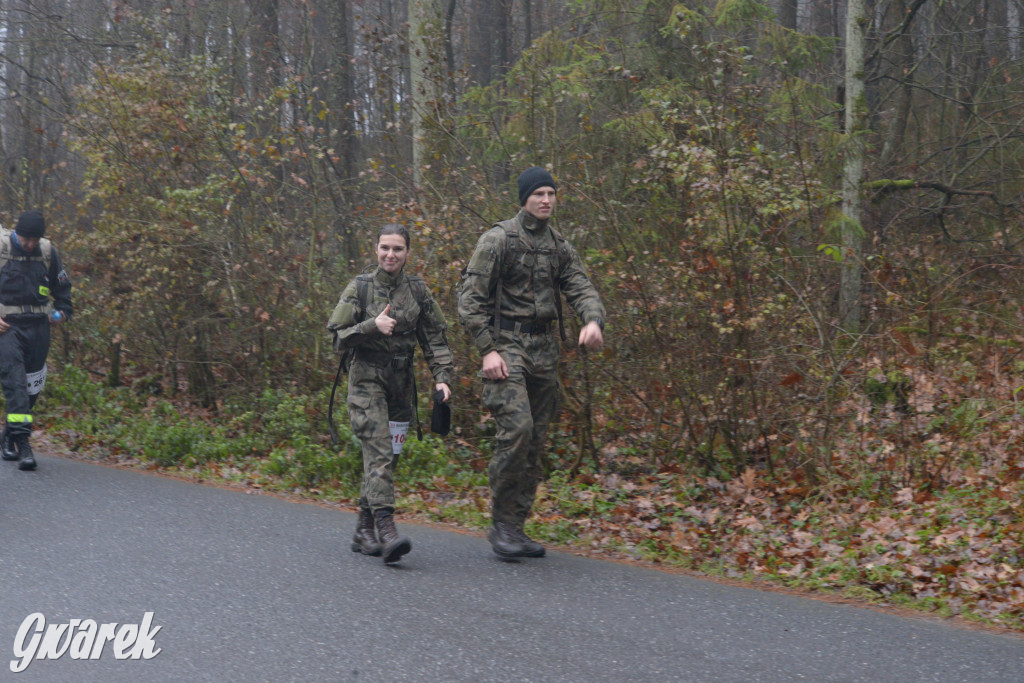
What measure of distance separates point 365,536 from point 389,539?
37cm

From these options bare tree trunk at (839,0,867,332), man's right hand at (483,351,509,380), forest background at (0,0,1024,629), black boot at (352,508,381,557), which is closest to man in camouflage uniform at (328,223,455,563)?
black boot at (352,508,381,557)

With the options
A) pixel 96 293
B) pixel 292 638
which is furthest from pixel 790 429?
pixel 96 293

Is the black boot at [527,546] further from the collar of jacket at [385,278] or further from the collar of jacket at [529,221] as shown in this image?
the collar of jacket at [529,221]

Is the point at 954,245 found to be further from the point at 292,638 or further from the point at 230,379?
the point at 292,638

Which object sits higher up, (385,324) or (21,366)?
(385,324)

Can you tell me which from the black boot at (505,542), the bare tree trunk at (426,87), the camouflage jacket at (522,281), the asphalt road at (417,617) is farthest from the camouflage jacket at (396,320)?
the bare tree trunk at (426,87)

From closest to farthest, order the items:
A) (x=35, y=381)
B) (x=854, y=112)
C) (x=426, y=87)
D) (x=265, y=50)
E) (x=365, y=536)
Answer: (x=365, y=536)
(x=35, y=381)
(x=426, y=87)
(x=854, y=112)
(x=265, y=50)

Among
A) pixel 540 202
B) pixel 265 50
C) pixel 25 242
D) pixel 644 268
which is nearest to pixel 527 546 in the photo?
pixel 540 202

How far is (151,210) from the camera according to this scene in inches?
476

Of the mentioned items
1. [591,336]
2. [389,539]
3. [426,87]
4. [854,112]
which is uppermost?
[426,87]

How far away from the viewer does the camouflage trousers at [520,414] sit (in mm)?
6305

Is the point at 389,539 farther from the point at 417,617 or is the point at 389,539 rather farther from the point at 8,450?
the point at 8,450

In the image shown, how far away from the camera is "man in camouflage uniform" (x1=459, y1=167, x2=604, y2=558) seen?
248 inches

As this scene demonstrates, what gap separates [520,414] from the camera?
628 cm
